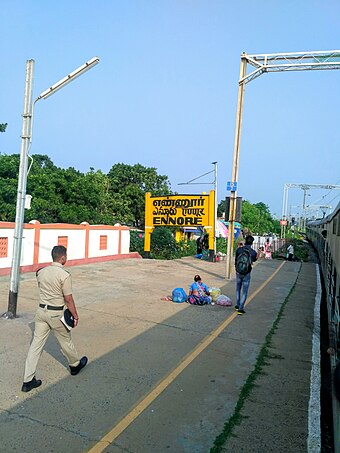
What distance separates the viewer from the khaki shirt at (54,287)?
4.59 meters

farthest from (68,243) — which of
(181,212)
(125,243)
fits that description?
(181,212)

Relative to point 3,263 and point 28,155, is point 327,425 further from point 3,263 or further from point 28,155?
point 3,263

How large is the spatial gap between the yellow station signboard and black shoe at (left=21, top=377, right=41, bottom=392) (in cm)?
1673

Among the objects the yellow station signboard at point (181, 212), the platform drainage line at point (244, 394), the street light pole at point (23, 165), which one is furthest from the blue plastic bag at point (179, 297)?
the yellow station signboard at point (181, 212)

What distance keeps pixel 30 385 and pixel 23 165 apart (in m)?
4.61

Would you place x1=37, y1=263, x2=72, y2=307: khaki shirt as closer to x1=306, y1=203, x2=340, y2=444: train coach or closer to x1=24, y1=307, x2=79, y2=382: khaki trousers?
x1=24, y1=307, x2=79, y2=382: khaki trousers

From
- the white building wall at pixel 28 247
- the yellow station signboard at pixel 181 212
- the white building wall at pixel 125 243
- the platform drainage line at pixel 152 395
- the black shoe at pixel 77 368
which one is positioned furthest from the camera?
the yellow station signboard at pixel 181 212

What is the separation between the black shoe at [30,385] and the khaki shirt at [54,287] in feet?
2.92

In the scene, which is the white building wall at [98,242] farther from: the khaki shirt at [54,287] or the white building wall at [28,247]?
the khaki shirt at [54,287]

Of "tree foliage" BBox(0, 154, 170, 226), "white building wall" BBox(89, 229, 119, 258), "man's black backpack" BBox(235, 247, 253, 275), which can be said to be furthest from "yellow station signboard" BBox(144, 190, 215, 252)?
"man's black backpack" BBox(235, 247, 253, 275)

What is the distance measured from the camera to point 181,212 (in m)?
21.5

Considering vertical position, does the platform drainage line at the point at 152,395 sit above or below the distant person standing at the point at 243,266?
below

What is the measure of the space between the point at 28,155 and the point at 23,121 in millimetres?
675

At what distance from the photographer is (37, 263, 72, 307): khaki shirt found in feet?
15.1
